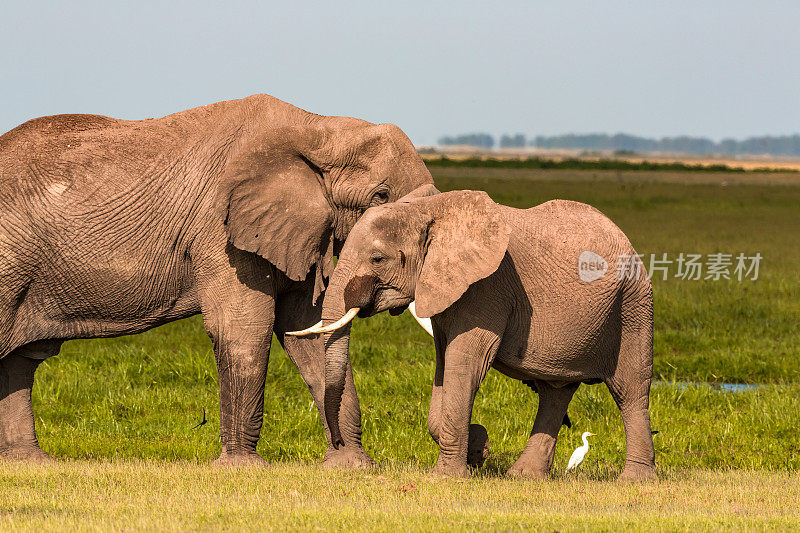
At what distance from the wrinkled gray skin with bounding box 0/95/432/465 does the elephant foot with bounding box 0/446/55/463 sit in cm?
88

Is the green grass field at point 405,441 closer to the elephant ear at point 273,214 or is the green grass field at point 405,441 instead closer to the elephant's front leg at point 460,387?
the elephant's front leg at point 460,387

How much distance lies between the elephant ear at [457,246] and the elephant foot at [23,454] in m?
3.89

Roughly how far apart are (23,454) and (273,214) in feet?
10.2

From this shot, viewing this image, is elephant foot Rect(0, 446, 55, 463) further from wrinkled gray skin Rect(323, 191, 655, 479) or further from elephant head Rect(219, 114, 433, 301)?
wrinkled gray skin Rect(323, 191, 655, 479)

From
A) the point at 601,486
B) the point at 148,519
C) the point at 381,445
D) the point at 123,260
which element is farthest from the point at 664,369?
the point at 148,519

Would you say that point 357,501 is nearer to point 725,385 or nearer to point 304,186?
point 304,186

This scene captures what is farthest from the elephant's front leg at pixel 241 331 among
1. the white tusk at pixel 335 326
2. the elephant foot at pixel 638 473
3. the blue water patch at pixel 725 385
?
the blue water patch at pixel 725 385

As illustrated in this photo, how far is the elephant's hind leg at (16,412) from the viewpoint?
383 inches

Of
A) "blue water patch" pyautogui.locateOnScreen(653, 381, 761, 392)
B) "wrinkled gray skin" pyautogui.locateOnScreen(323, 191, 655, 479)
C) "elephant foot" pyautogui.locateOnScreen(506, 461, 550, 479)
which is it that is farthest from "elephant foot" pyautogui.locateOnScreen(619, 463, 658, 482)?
"blue water patch" pyautogui.locateOnScreen(653, 381, 761, 392)

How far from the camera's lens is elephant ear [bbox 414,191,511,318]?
7.62m

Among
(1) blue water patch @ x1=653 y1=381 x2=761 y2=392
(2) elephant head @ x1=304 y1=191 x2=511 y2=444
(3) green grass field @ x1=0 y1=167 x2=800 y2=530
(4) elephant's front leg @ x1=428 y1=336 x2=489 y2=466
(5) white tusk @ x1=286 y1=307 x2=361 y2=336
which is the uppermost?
(2) elephant head @ x1=304 y1=191 x2=511 y2=444

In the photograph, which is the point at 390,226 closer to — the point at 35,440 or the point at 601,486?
the point at 601,486

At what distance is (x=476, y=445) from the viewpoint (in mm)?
8438

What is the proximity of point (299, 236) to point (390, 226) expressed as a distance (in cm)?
119
